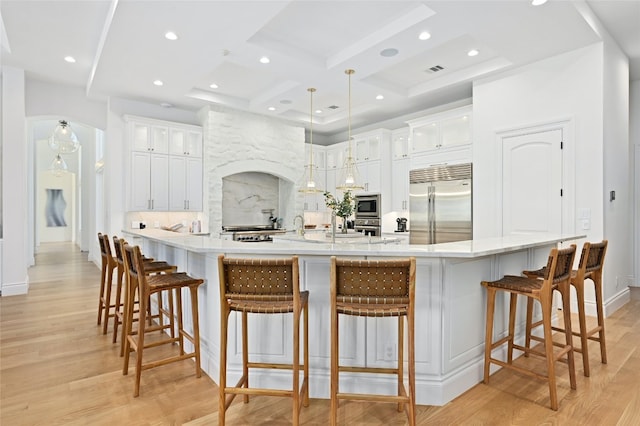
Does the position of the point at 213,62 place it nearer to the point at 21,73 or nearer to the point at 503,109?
the point at 21,73

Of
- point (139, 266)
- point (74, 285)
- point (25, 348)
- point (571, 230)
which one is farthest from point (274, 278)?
point (74, 285)

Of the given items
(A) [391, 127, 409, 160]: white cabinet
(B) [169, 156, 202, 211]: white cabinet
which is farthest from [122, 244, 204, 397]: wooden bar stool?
(A) [391, 127, 409, 160]: white cabinet

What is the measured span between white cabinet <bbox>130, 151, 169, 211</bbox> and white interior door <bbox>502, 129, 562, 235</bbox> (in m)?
5.31

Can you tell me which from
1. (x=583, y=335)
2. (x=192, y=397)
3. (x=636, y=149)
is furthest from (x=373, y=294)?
(x=636, y=149)

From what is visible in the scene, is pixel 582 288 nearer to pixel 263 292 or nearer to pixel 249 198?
pixel 263 292

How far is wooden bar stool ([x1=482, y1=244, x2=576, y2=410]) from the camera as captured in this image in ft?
7.48

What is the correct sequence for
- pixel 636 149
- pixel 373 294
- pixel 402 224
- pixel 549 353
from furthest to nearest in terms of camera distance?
1. pixel 402 224
2. pixel 636 149
3. pixel 549 353
4. pixel 373 294

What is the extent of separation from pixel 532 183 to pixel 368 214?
324cm

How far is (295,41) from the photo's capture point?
4250 millimetres

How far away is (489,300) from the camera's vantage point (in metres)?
2.53

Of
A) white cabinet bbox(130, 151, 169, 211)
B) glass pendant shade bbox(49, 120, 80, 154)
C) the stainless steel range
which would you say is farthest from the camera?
the stainless steel range

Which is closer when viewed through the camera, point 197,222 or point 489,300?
point 489,300

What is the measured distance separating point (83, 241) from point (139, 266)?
32.4 ft

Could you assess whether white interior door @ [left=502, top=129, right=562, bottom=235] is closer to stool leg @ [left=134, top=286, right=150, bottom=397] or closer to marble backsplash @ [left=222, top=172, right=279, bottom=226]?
stool leg @ [left=134, top=286, right=150, bottom=397]
